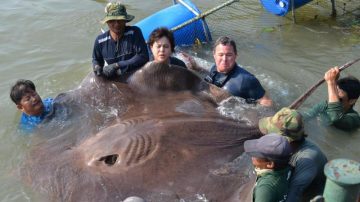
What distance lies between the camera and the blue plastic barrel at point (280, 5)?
8258 mm

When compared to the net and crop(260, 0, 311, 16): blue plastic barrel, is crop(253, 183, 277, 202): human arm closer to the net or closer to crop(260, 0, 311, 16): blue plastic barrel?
the net

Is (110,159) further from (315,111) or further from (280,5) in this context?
(280,5)

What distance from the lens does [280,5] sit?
835 centimetres

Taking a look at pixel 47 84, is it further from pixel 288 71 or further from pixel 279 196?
pixel 279 196

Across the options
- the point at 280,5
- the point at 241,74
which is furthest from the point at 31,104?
the point at 280,5

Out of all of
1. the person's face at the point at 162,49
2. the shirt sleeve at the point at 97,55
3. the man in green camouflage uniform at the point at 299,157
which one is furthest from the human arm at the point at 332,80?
the shirt sleeve at the point at 97,55

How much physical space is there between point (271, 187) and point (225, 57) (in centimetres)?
237

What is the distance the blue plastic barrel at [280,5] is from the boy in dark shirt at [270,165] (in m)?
5.49

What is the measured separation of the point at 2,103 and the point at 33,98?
163cm

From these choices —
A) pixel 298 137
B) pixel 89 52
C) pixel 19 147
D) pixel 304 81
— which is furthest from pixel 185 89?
pixel 89 52

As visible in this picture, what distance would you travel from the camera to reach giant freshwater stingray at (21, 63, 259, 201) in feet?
12.1

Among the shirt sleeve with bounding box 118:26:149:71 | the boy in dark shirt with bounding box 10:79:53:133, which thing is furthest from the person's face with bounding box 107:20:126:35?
the boy in dark shirt with bounding box 10:79:53:133

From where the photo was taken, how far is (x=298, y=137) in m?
3.90

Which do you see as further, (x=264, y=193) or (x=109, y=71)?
(x=109, y=71)
